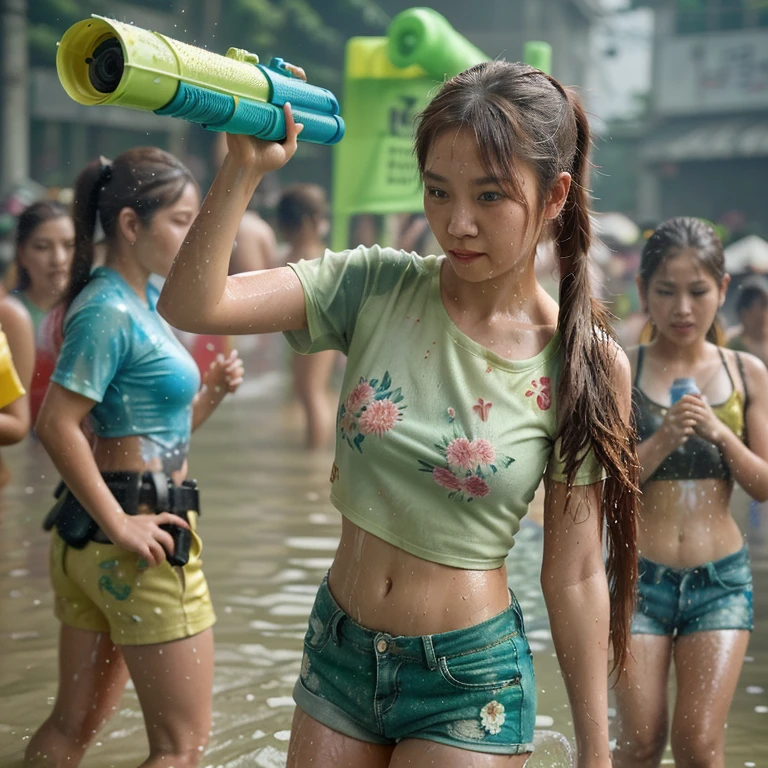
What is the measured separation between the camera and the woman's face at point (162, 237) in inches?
138

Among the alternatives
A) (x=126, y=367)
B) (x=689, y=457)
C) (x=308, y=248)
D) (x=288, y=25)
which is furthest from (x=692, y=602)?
(x=288, y=25)

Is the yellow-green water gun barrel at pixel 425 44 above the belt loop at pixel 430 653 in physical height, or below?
above

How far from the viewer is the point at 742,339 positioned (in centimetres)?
834

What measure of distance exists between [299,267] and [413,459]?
44 centimetres

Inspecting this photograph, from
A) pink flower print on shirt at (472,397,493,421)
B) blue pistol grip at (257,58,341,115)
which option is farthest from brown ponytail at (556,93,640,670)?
blue pistol grip at (257,58,341,115)

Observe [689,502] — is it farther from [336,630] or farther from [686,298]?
[336,630]

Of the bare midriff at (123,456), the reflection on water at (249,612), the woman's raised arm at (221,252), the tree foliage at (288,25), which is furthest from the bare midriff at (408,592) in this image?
the tree foliage at (288,25)

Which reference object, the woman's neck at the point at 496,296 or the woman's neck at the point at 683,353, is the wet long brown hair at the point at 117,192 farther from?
the woman's neck at the point at 683,353

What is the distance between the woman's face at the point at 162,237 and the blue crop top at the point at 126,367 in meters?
0.11

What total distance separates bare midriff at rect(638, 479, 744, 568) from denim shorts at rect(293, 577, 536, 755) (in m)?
1.51

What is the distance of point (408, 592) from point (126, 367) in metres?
1.28

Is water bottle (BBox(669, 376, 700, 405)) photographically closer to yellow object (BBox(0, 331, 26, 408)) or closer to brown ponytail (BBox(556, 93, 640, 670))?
brown ponytail (BBox(556, 93, 640, 670))

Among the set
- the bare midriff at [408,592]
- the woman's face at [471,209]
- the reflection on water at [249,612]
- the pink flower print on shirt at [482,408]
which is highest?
the woman's face at [471,209]

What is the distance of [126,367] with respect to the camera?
3.32 m
